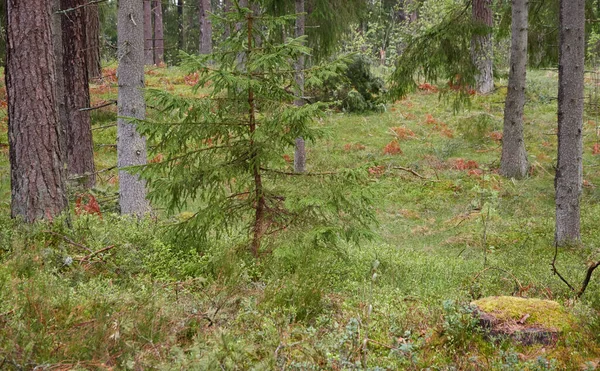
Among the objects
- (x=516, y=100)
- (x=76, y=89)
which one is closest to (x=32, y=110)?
(x=76, y=89)

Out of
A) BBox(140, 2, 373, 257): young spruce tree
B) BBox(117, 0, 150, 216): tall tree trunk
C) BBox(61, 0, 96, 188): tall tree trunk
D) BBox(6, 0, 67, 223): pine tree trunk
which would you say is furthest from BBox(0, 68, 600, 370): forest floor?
BBox(61, 0, 96, 188): tall tree trunk

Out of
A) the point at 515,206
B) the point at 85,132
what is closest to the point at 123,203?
the point at 85,132

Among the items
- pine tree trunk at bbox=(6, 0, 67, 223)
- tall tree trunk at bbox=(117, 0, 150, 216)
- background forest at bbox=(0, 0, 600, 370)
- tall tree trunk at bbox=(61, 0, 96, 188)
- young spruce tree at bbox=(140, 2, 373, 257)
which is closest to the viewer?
background forest at bbox=(0, 0, 600, 370)

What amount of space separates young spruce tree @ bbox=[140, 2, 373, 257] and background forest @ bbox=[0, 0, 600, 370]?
0.09 feet

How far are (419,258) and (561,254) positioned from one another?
8.68 feet

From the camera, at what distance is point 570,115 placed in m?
9.35

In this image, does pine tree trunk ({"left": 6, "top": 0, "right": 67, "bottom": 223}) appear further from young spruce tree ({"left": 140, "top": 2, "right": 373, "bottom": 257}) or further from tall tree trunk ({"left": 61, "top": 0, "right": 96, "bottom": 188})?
tall tree trunk ({"left": 61, "top": 0, "right": 96, "bottom": 188})

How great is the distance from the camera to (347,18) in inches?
624

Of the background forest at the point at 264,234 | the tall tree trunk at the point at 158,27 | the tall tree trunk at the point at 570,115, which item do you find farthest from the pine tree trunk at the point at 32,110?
the tall tree trunk at the point at 158,27

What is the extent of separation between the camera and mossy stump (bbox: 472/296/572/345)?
410 cm

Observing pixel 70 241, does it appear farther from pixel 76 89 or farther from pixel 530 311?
pixel 76 89

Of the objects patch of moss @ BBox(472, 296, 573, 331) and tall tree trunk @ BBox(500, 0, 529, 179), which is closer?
patch of moss @ BBox(472, 296, 573, 331)

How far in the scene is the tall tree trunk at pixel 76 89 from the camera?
41.5 ft

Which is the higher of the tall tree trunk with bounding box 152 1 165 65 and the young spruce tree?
the tall tree trunk with bounding box 152 1 165 65
